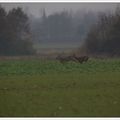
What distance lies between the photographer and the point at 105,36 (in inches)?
257

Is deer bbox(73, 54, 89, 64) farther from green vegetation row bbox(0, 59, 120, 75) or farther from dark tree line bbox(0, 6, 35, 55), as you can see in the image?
dark tree line bbox(0, 6, 35, 55)

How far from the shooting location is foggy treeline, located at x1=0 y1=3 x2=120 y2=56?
6504 millimetres

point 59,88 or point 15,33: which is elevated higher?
point 15,33

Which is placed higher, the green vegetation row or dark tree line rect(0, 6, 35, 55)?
dark tree line rect(0, 6, 35, 55)

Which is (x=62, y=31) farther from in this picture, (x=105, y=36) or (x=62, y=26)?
(x=105, y=36)

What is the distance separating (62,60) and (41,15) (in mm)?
374

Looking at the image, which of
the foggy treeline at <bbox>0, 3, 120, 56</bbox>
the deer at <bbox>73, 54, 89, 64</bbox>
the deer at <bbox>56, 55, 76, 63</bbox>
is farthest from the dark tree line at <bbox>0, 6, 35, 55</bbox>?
the deer at <bbox>73, 54, 89, 64</bbox>

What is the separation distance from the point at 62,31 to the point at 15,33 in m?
0.35

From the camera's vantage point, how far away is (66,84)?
6.50m

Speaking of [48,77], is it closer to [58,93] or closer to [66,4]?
[58,93]

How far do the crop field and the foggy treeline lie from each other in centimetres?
10

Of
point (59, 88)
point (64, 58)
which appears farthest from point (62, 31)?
point (59, 88)

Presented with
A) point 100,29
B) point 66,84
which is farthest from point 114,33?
point 66,84

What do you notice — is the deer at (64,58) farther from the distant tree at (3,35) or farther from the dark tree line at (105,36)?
the distant tree at (3,35)
